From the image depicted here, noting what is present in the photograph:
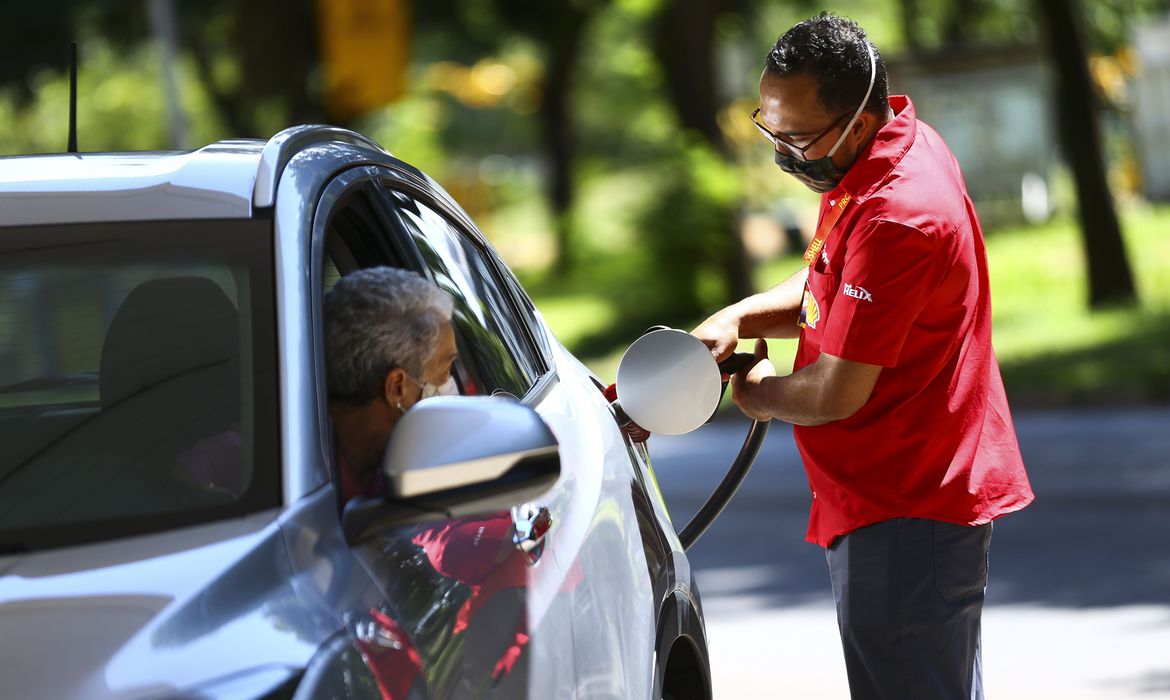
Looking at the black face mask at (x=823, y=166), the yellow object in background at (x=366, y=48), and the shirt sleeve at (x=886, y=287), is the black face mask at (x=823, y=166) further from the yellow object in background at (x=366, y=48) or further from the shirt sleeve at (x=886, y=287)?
the yellow object in background at (x=366, y=48)

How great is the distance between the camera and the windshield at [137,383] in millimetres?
2482

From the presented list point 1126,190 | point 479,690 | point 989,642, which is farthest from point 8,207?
point 1126,190

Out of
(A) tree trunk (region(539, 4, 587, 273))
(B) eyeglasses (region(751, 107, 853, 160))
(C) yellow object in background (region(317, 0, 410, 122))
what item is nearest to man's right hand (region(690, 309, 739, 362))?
(B) eyeglasses (region(751, 107, 853, 160))

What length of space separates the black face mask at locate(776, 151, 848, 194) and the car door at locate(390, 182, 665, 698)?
0.62 meters

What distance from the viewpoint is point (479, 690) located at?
250 centimetres

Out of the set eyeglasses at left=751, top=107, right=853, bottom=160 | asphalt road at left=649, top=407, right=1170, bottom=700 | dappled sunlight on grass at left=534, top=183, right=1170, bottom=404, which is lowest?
dappled sunlight on grass at left=534, top=183, right=1170, bottom=404

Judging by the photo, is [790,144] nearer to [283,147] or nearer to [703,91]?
[283,147]

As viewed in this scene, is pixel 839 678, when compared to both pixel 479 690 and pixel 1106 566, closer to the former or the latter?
pixel 1106 566

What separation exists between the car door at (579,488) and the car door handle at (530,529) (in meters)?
0.02

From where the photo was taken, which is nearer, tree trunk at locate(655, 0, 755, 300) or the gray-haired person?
the gray-haired person

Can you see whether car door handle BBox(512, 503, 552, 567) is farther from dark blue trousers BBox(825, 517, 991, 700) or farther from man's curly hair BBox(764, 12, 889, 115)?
man's curly hair BBox(764, 12, 889, 115)

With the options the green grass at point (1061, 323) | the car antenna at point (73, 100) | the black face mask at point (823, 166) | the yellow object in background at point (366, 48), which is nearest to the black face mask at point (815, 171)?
the black face mask at point (823, 166)

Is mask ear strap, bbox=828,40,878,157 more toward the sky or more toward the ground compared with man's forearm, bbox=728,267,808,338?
more toward the sky

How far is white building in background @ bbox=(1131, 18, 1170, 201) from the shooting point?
95.1 ft
